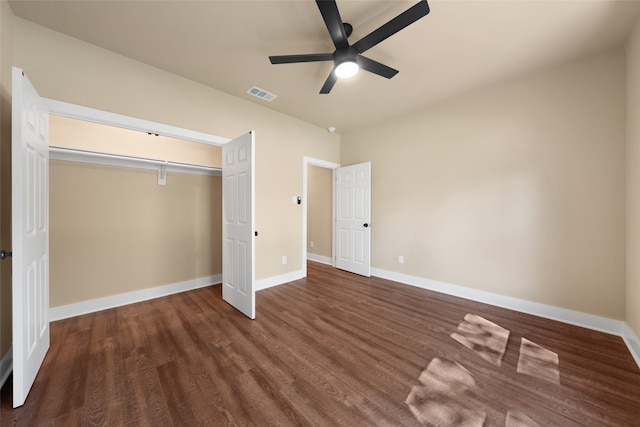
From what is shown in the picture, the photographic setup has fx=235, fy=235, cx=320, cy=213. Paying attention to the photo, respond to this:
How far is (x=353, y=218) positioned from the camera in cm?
464

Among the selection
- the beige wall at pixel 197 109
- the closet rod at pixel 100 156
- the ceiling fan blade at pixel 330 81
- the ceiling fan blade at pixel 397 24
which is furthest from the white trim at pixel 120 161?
the ceiling fan blade at pixel 397 24

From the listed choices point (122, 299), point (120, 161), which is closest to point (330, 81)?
point (120, 161)

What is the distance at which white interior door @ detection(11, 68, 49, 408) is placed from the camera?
4.68ft

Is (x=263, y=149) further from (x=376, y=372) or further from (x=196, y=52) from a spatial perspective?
(x=376, y=372)

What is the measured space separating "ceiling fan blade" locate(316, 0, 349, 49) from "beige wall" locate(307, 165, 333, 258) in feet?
11.7

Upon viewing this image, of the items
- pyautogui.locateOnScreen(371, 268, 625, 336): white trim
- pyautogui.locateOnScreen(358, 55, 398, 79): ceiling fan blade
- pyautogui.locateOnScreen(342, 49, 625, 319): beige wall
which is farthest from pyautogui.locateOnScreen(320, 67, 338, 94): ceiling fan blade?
pyautogui.locateOnScreen(371, 268, 625, 336): white trim

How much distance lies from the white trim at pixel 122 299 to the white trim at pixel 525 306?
335 cm

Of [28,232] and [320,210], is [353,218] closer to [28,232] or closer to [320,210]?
[320,210]

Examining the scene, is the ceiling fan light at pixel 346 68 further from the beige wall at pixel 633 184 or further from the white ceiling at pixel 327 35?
the beige wall at pixel 633 184

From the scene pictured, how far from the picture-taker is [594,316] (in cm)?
248

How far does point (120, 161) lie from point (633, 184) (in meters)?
5.49

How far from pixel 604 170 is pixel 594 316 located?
5.06 ft

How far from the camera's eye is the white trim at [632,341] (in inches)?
77.7

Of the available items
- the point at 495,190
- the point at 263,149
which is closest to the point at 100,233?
the point at 263,149
